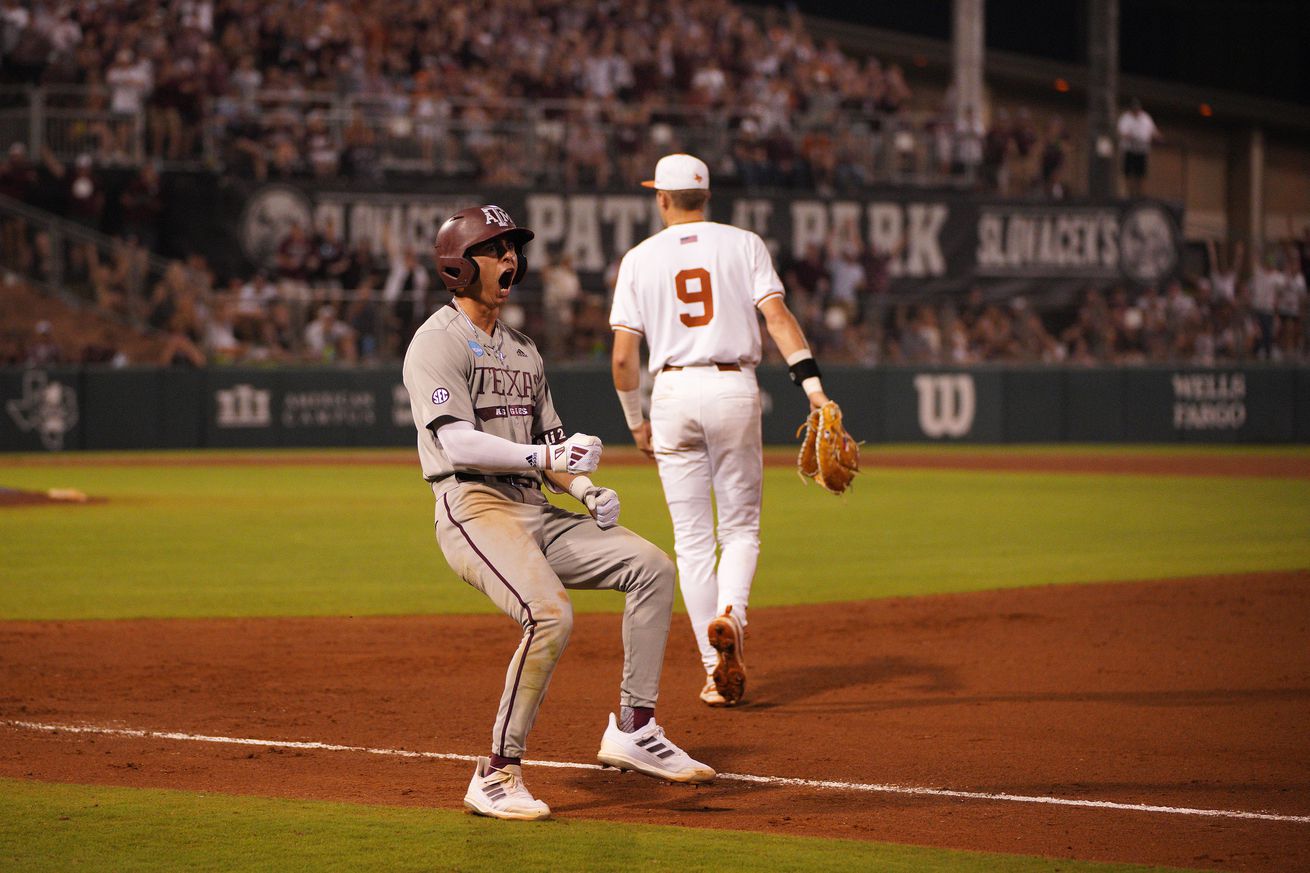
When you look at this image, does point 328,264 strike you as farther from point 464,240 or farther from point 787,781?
point 787,781

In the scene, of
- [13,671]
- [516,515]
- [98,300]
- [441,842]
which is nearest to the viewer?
[441,842]

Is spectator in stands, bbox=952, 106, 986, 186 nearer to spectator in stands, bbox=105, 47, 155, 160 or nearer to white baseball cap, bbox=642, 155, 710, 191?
spectator in stands, bbox=105, 47, 155, 160

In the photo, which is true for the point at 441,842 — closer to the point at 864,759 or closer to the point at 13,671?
the point at 864,759

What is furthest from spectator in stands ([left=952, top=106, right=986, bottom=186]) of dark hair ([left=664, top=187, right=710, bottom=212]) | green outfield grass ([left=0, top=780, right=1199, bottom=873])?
green outfield grass ([left=0, top=780, right=1199, bottom=873])

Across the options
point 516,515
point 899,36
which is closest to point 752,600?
point 516,515

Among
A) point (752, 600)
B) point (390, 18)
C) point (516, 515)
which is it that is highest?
point (390, 18)

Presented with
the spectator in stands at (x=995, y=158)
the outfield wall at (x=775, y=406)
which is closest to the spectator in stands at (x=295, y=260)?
the outfield wall at (x=775, y=406)

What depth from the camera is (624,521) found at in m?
15.3

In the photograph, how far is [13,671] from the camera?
830cm

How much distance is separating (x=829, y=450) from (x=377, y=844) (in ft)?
10.4

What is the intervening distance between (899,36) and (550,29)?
14647mm

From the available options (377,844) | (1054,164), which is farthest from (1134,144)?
(377,844)

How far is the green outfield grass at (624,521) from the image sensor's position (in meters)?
11.4

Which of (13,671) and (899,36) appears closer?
(13,671)
